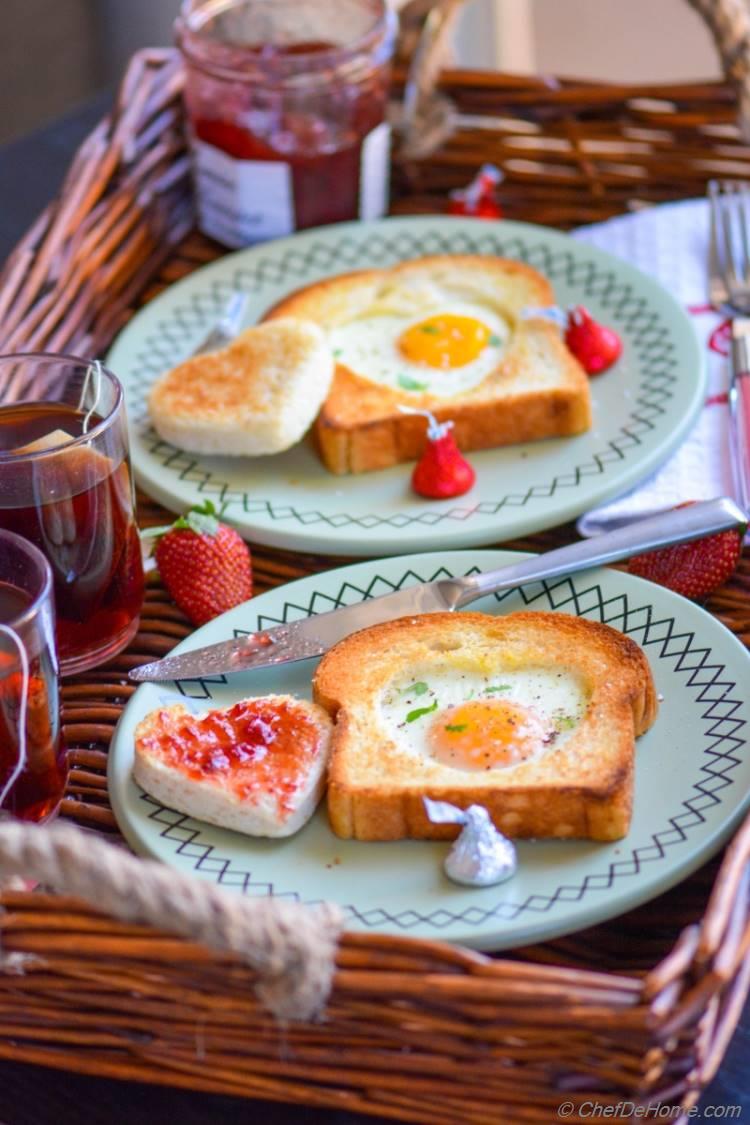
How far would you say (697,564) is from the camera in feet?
5.71

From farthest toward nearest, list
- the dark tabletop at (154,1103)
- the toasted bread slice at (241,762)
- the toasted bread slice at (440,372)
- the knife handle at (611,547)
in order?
1. the toasted bread slice at (440,372)
2. the knife handle at (611,547)
3. the toasted bread slice at (241,762)
4. the dark tabletop at (154,1103)

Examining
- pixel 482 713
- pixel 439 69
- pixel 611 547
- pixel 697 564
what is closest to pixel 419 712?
pixel 482 713

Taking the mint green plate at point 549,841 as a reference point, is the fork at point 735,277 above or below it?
above

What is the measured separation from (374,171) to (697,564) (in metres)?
1.06

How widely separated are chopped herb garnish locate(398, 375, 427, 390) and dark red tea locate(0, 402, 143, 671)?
0.51 metres

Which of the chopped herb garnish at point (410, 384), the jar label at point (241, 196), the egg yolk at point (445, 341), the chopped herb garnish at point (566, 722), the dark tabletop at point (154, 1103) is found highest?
the jar label at point (241, 196)

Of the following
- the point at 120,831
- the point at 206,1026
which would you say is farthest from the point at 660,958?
the point at 120,831

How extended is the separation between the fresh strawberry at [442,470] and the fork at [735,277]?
372 mm

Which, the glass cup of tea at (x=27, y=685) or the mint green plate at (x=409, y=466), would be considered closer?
the glass cup of tea at (x=27, y=685)

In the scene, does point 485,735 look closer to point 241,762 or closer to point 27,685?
point 241,762

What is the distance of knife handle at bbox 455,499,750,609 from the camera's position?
1.68 m

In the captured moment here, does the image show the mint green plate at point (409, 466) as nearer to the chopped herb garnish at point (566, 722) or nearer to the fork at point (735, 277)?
the fork at point (735, 277)

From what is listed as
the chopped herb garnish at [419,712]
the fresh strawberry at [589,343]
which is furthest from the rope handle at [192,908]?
the fresh strawberry at [589,343]

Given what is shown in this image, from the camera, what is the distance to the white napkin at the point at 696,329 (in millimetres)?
1902
